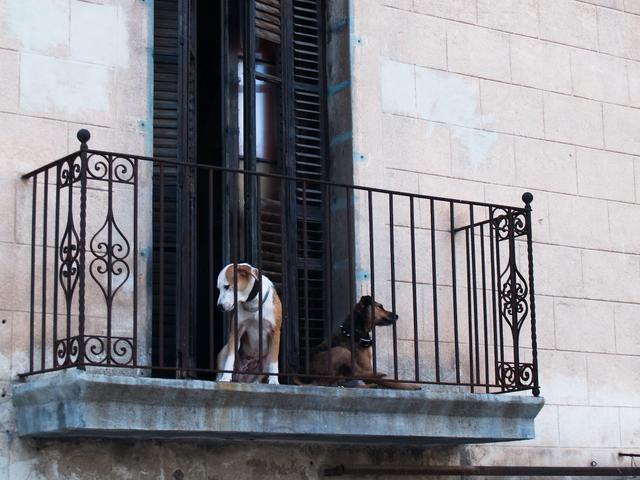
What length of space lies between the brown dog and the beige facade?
1.67ft

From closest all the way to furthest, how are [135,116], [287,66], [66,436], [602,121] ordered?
[66,436] < [135,116] < [287,66] < [602,121]

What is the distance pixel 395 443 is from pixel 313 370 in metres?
0.69

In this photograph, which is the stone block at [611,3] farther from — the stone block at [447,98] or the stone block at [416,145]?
the stone block at [416,145]

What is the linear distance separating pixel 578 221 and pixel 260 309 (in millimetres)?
2962

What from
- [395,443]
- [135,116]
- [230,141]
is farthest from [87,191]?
[395,443]

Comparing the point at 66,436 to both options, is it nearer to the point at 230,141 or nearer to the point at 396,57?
the point at 230,141

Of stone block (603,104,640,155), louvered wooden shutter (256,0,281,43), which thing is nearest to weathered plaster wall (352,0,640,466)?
stone block (603,104,640,155)

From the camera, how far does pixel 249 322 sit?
780cm

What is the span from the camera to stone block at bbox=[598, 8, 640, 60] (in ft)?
33.2

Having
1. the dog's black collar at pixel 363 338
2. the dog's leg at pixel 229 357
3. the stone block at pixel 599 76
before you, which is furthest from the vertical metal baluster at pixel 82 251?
the stone block at pixel 599 76

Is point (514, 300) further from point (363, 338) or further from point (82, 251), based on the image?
point (82, 251)

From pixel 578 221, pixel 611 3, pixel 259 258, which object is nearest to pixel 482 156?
pixel 578 221

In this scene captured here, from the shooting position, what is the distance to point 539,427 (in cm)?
916

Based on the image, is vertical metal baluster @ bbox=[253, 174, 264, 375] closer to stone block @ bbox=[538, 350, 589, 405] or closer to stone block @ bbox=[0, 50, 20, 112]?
stone block @ bbox=[0, 50, 20, 112]
